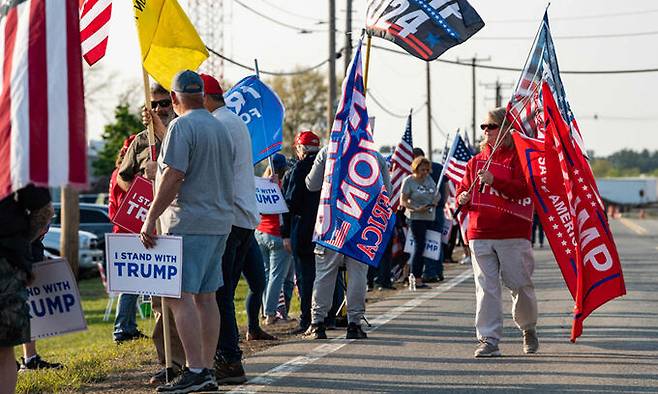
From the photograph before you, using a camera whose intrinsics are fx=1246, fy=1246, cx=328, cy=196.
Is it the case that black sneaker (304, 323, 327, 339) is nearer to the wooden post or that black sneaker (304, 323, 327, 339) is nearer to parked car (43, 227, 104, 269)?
the wooden post

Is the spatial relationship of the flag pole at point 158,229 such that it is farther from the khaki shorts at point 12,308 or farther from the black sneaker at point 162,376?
the khaki shorts at point 12,308

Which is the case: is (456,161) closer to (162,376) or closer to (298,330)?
(298,330)

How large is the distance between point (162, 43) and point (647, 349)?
473cm

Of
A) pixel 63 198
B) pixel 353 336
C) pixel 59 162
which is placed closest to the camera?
pixel 59 162

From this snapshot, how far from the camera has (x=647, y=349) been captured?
33.8 ft

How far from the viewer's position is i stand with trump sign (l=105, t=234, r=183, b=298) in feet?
25.3

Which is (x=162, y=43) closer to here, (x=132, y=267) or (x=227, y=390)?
(x=132, y=267)

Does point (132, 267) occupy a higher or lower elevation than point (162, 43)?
lower

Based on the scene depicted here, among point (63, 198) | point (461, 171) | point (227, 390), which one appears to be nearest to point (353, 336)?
point (227, 390)

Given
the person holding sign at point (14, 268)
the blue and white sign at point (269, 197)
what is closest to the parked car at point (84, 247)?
the blue and white sign at point (269, 197)

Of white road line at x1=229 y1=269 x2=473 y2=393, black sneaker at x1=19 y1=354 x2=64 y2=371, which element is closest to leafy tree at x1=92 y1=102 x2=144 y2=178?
white road line at x1=229 y1=269 x2=473 y2=393

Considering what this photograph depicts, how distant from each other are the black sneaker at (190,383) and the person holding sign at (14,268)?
1489 mm

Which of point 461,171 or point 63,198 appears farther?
point 63,198

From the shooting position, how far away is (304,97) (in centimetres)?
8762
